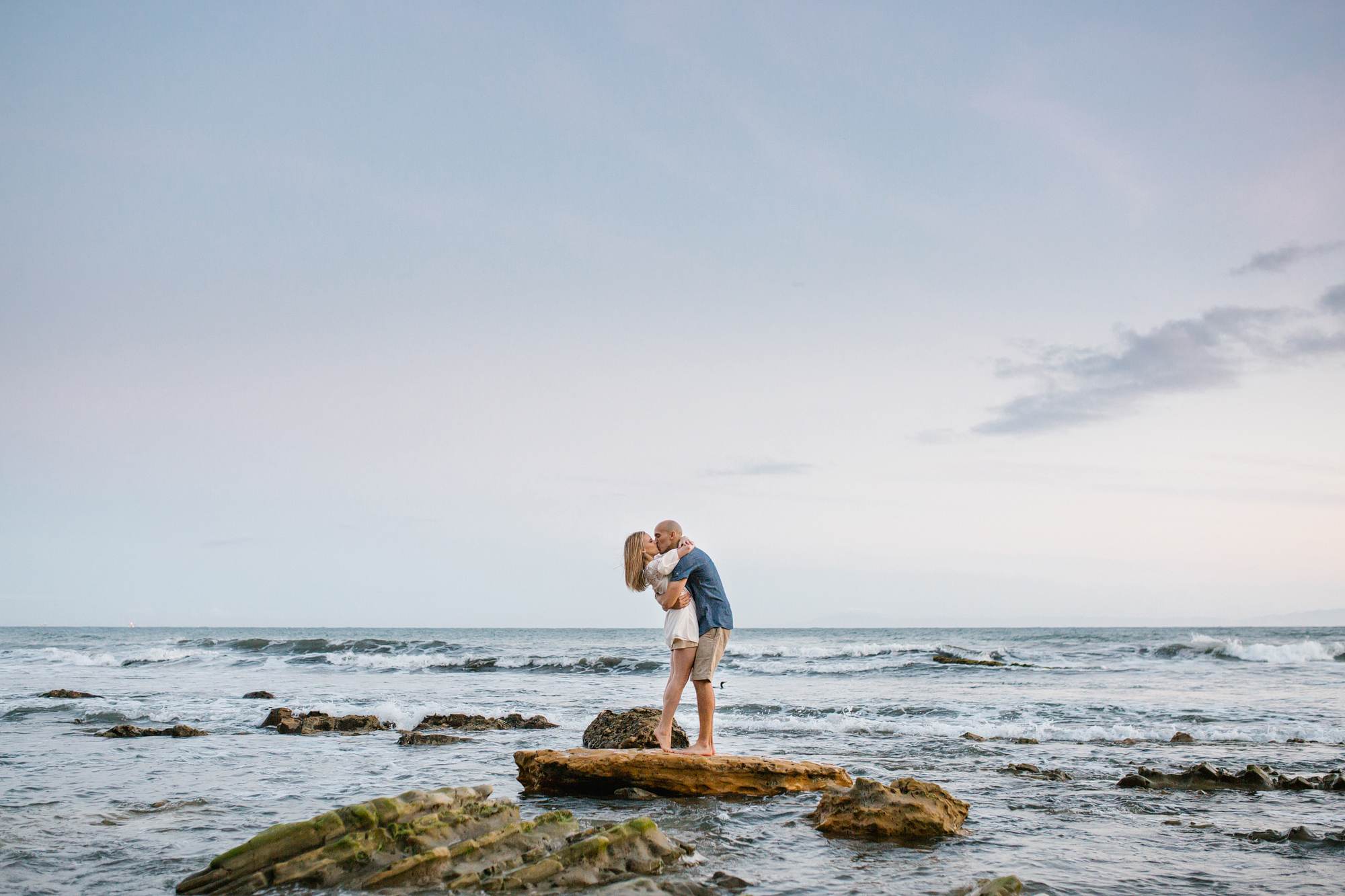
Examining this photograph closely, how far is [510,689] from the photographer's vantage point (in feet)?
74.5

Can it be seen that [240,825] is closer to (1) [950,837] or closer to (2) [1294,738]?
(1) [950,837]

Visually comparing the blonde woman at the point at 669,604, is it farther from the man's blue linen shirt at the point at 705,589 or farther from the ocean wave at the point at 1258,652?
the ocean wave at the point at 1258,652

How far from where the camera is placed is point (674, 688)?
27.1 ft

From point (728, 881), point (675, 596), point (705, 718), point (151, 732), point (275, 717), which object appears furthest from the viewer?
point (275, 717)

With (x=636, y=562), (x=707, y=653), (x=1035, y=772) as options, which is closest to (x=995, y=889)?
(x=707, y=653)

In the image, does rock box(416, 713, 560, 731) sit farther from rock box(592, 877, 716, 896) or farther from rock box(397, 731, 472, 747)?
rock box(592, 877, 716, 896)

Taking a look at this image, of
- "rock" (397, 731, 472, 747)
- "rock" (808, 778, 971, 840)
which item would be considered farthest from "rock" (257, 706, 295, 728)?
"rock" (808, 778, 971, 840)

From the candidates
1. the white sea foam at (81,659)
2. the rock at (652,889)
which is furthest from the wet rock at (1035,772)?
the white sea foam at (81,659)

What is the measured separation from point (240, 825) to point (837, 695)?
15118 mm

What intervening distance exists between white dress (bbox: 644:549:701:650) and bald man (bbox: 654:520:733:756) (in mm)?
51

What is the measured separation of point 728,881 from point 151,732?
10976mm

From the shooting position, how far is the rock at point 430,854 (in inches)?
198

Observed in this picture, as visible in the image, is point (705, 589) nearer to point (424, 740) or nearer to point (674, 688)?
point (674, 688)

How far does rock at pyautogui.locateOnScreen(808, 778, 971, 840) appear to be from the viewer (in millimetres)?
6543
